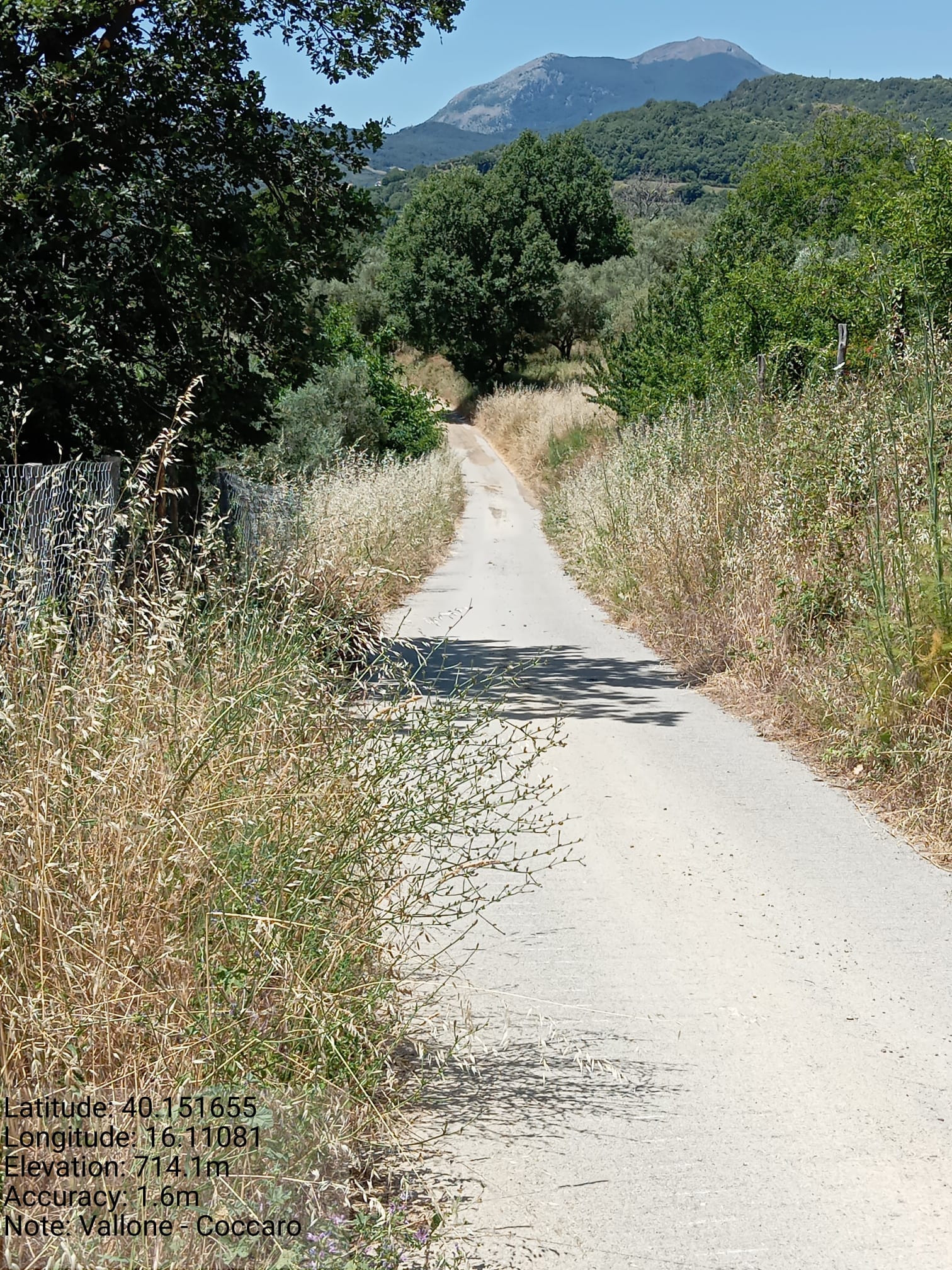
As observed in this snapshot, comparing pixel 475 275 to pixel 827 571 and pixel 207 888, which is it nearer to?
pixel 827 571

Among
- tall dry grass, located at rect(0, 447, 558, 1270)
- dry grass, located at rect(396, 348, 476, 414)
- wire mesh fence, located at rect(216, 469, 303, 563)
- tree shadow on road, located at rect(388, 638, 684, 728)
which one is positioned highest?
dry grass, located at rect(396, 348, 476, 414)

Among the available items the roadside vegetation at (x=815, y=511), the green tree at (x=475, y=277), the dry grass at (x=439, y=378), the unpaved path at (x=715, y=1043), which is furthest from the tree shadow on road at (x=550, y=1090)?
the green tree at (x=475, y=277)

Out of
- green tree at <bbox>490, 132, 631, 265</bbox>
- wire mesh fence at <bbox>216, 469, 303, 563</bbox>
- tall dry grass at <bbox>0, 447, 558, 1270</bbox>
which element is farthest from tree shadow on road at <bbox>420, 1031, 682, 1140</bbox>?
green tree at <bbox>490, 132, 631, 265</bbox>

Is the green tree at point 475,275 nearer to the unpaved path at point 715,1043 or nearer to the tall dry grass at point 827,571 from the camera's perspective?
the tall dry grass at point 827,571

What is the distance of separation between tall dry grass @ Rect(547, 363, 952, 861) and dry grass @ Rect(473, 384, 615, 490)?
17235mm

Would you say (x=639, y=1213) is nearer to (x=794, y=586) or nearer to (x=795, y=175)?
(x=794, y=586)

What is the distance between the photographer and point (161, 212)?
966cm

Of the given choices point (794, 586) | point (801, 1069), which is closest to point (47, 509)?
point (801, 1069)

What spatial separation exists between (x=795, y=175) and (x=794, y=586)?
57.3 meters

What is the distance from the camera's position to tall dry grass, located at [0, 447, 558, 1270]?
9.25ft

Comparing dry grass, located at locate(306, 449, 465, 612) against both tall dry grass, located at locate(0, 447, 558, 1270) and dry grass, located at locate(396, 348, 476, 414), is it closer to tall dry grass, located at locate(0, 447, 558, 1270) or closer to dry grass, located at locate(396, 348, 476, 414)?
tall dry grass, located at locate(0, 447, 558, 1270)

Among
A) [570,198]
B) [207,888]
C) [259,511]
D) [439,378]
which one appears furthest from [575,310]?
[207,888]

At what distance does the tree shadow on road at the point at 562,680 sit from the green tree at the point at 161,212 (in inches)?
114

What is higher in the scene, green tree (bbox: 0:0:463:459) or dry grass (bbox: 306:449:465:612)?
green tree (bbox: 0:0:463:459)
